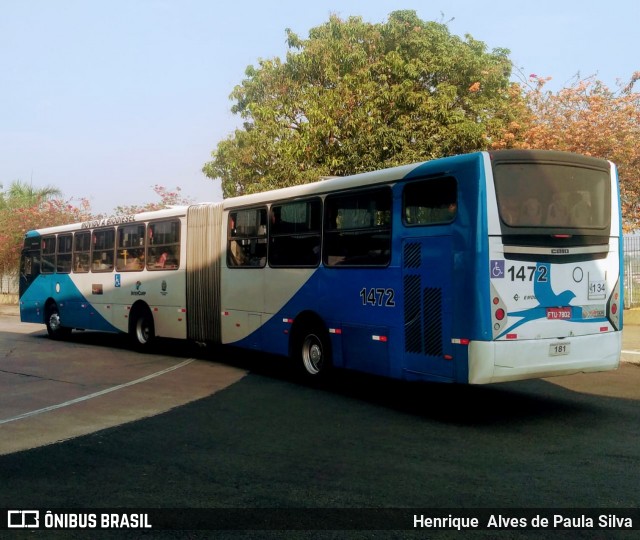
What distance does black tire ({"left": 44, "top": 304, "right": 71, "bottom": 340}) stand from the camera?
20.3m

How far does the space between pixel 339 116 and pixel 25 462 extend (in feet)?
58.5

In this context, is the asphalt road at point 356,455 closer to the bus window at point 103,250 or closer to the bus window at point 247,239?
the bus window at point 247,239

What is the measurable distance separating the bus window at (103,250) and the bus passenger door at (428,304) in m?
10.3

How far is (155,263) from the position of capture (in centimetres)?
1598

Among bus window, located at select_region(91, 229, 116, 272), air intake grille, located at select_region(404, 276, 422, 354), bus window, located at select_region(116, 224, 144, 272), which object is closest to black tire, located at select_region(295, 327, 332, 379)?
air intake grille, located at select_region(404, 276, 422, 354)

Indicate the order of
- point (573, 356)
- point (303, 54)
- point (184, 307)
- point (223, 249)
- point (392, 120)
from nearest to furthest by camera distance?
point (573, 356) < point (223, 249) < point (184, 307) < point (392, 120) < point (303, 54)

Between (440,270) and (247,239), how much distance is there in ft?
17.2

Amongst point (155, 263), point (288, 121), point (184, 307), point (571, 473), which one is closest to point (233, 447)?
point (571, 473)

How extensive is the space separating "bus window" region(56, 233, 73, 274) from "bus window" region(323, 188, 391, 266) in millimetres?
10941

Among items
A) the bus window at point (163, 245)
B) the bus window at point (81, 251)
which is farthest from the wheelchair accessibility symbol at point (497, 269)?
the bus window at point (81, 251)

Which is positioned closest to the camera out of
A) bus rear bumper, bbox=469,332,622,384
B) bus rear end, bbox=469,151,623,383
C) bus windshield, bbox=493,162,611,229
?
bus rear bumper, bbox=469,332,622,384

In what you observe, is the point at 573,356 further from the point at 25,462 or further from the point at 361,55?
the point at 361,55

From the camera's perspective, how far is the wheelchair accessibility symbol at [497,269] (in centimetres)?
817

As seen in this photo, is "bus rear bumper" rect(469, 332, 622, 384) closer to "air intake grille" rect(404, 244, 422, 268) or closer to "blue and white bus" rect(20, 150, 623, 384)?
"blue and white bus" rect(20, 150, 623, 384)
